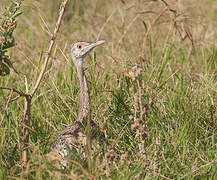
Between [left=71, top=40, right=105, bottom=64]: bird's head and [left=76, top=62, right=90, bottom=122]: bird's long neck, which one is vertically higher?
[left=71, top=40, right=105, bottom=64]: bird's head

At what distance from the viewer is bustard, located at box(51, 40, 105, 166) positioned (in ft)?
9.52

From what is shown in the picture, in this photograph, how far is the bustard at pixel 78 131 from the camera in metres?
2.90

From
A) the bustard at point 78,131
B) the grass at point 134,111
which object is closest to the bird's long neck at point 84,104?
the bustard at point 78,131

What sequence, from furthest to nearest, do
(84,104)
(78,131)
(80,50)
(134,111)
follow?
1. (80,50)
2. (84,104)
3. (78,131)
4. (134,111)

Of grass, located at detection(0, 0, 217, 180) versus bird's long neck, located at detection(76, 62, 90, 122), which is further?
bird's long neck, located at detection(76, 62, 90, 122)

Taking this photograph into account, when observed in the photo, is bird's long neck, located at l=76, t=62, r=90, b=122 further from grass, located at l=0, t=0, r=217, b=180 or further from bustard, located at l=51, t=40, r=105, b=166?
grass, located at l=0, t=0, r=217, b=180

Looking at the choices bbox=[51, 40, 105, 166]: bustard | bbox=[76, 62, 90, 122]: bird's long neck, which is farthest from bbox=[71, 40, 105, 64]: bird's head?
bbox=[76, 62, 90, 122]: bird's long neck

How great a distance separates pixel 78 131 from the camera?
3010 mm

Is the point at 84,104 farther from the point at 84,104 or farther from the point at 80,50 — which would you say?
the point at 80,50

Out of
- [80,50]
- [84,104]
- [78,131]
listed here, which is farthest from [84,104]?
[80,50]

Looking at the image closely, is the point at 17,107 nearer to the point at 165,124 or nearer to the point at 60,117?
the point at 60,117

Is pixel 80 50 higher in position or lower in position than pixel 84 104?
higher

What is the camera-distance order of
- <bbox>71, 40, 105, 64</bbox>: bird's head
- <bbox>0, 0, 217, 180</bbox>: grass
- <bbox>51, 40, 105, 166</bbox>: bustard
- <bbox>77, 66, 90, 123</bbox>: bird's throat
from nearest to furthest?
<bbox>0, 0, 217, 180</bbox>: grass < <bbox>51, 40, 105, 166</bbox>: bustard < <bbox>77, 66, 90, 123</bbox>: bird's throat < <bbox>71, 40, 105, 64</bbox>: bird's head

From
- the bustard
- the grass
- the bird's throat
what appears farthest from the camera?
the bird's throat
